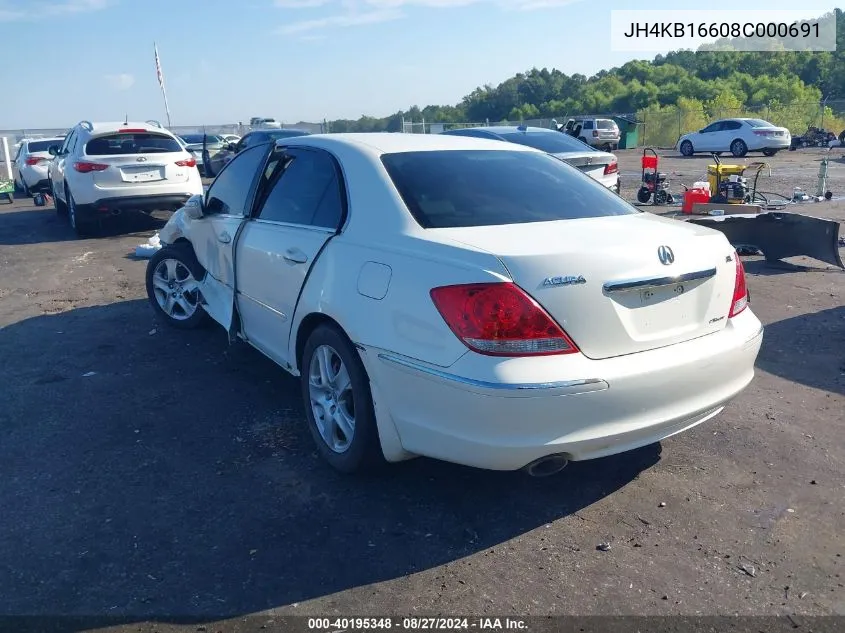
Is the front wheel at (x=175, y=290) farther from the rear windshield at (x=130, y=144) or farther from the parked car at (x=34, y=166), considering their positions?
the parked car at (x=34, y=166)

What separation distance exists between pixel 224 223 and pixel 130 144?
300 inches

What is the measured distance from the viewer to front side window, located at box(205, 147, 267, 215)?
195 inches

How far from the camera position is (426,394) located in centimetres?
301

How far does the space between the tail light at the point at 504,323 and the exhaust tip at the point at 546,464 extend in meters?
0.44

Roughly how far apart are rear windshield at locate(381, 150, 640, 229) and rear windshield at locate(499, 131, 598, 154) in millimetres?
7200

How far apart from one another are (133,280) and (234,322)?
14.1ft

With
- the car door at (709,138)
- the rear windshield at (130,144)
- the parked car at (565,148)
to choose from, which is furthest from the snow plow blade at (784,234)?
the car door at (709,138)

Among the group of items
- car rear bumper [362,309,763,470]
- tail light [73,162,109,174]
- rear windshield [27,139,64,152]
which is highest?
rear windshield [27,139,64,152]

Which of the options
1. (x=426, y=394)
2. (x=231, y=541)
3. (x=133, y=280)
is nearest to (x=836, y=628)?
(x=426, y=394)

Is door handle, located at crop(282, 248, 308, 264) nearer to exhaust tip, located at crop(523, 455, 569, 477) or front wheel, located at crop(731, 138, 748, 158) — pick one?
exhaust tip, located at crop(523, 455, 569, 477)

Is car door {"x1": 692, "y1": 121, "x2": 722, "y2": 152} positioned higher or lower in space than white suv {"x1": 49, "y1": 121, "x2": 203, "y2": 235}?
lower

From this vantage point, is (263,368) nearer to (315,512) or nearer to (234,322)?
(234,322)

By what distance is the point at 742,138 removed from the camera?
30.4 m

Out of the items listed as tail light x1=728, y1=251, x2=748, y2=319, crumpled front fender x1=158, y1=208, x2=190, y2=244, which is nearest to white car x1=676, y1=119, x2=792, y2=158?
crumpled front fender x1=158, y1=208, x2=190, y2=244
